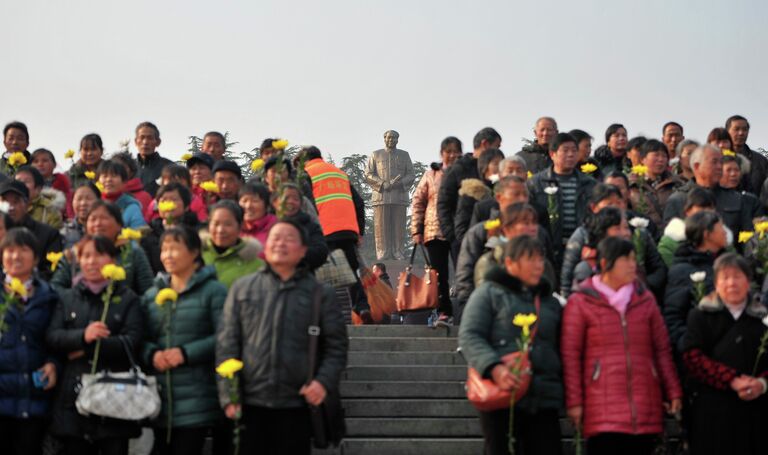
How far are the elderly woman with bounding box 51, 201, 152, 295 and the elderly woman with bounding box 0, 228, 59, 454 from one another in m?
0.37

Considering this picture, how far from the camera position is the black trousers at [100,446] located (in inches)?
319

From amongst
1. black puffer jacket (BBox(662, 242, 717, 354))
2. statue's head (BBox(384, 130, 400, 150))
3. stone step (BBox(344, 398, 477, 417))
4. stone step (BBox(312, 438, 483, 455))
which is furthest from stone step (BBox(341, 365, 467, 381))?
statue's head (BBox(384, 130, 400, 150))

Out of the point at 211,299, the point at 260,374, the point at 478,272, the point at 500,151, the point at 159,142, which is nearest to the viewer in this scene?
the point at 260,374

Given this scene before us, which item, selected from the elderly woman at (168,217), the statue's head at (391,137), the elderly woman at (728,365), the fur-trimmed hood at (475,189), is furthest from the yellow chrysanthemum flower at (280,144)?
the statue's head at (391,137)

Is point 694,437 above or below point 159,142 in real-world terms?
below

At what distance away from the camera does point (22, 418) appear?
8.17 metres

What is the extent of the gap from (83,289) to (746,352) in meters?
4.44

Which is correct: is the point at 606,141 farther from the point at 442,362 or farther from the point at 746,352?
the point at 746,352

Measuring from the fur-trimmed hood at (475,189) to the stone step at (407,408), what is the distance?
2.19 metres

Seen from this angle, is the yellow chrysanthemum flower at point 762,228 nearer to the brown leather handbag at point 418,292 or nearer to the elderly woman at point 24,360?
the brown leather handbag at point 418,292

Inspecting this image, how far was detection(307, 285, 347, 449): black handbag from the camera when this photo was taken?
7867 mm

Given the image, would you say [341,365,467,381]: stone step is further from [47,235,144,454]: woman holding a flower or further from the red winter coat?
[47,235,144,454]: woman holding a flower

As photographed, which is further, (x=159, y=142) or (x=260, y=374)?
(x=159, y=142)

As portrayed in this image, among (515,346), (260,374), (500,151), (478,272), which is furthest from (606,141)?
(260,374)
